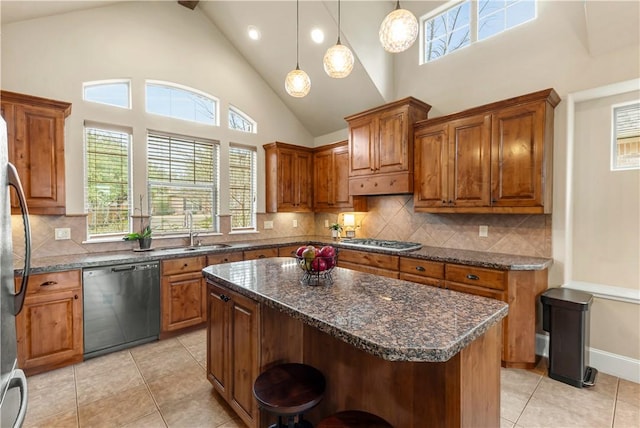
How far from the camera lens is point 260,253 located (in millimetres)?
4055

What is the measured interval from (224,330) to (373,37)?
393 centimetres

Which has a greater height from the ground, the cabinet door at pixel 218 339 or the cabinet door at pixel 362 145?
the cabinet door at pixel 362 145

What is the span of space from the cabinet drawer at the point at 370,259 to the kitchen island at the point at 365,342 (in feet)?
4.96

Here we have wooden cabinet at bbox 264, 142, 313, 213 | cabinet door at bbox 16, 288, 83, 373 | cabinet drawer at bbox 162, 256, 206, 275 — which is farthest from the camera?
wooden cabinet at bbox 264, 142, 313, 213

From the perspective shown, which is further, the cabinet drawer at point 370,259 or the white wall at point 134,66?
the cabinet drawer at point 370,259

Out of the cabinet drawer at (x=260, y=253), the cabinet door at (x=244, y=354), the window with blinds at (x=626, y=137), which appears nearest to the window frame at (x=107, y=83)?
the cabinet drawer at (x=260, y=253)

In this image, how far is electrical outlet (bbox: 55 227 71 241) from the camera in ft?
10.2

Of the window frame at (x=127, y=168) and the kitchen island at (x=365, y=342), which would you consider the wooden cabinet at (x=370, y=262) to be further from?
the window frame at (x=127, y=168)

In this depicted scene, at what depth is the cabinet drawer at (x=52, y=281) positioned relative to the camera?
253cm

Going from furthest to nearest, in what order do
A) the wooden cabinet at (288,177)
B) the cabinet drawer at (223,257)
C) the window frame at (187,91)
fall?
the wooden cabinet at (288,177), the window frame at (187,91), the cabinet drawer at (223,257)

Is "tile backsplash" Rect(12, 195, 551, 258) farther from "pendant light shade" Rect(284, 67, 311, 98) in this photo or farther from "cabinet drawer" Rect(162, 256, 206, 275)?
"pendant light shade" Rect(284, 67, 311, 98)

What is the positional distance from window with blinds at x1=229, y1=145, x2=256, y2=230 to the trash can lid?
3.81m

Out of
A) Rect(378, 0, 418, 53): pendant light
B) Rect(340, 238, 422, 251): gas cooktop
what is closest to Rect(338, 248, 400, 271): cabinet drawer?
Rect(340, 238, 422, 251): gas cooktop

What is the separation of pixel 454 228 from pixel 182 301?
3316 millimetres
